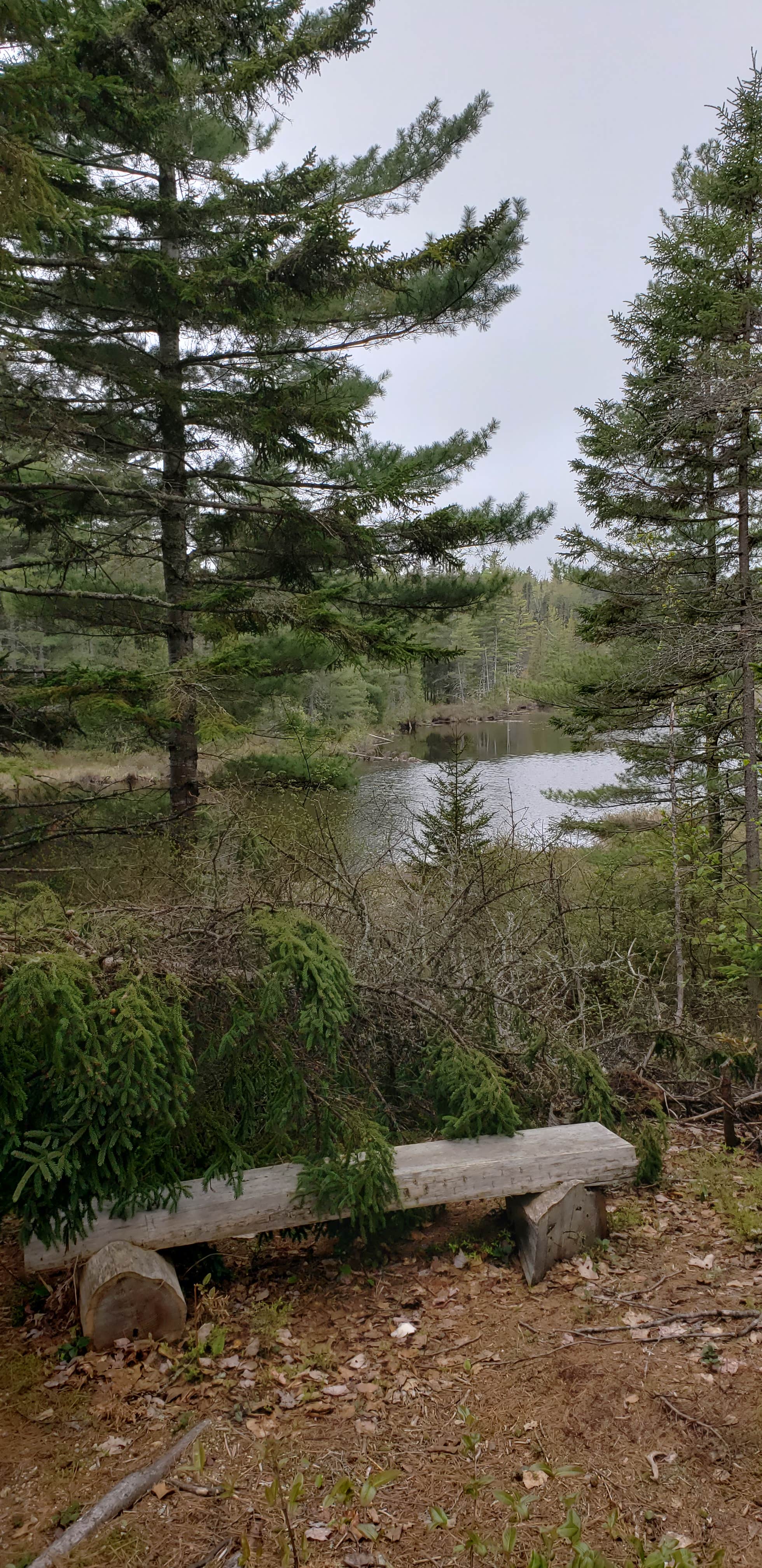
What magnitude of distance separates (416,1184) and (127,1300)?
1.32m

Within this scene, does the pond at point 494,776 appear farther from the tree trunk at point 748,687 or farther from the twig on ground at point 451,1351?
→ the twig on ground at point 451,1351

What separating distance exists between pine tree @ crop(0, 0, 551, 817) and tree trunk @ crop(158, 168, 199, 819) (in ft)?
Answer: 0.11

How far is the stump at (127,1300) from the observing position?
312 cm

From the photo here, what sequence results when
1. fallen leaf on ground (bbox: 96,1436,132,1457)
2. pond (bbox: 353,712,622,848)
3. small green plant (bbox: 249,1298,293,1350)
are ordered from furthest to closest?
pond (bbox: 353,712,622,848) < small green plant (bbox: 249,1298,293,1350) < fallen leaf on ground (bbox: 96,1436,132,1457)

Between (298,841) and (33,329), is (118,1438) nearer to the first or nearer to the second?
(298,841)

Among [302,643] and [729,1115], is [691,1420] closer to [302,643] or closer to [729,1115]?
[729,1115]

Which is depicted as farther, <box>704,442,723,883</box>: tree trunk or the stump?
<box>704,442,723,883</box>: tree trunk

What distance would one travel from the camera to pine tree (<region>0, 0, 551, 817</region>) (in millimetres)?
6301

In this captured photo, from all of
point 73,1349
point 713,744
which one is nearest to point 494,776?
point 713,744

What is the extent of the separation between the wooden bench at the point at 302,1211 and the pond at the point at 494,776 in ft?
14.5

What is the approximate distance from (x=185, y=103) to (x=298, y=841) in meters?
8.12

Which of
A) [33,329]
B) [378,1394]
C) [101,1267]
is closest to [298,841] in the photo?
[101,1267]

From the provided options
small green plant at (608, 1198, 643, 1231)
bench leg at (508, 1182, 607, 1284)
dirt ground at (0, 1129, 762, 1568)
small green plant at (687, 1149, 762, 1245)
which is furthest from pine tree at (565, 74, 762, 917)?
dirt ground at (0, 1129, 762, 1568)

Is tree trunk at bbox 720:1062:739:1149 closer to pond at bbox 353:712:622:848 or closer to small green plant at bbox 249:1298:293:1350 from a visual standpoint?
small green plant at bbox 249:1298:293:1350
